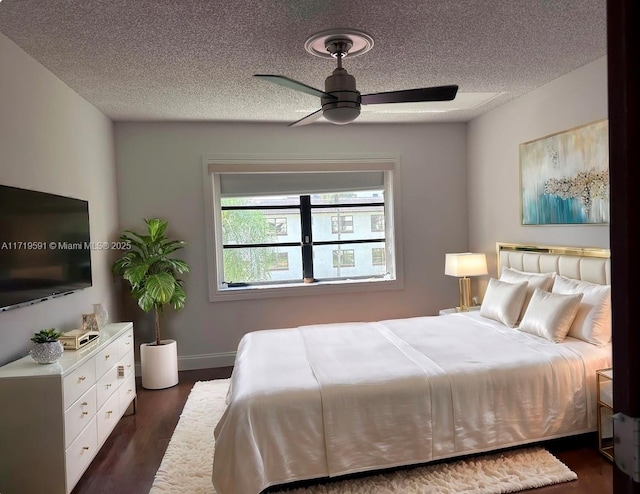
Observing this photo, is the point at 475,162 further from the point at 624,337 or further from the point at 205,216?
the point at 624,337

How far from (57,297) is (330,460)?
7.25 ft

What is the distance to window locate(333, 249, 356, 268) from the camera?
17.0 feet

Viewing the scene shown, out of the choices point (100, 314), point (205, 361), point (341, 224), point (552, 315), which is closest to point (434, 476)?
point (552, 315)

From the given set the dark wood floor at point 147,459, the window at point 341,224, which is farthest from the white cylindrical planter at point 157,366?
the window at point 341,224

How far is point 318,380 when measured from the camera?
245 cm

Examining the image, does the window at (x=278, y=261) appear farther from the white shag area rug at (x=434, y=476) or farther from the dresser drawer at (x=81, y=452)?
the dresser drawer at (x=81, y=452)

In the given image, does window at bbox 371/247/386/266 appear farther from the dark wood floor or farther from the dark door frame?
the dark door frame

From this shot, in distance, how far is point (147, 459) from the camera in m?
2.81

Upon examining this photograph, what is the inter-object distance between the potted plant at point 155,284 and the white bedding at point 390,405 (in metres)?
1.50

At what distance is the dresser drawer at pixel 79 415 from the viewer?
228 centimetres

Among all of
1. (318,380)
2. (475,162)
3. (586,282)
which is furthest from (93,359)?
(475,162)

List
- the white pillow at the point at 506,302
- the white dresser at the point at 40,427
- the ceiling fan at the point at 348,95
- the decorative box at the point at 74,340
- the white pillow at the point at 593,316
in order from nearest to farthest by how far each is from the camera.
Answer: the white dresser at the point at 40,427 < the ceiling fan at the point at 348,95 < the decorative box at the point at 74,340 < the white pillow at the point at 593,316 < the white pillow at the point at 506,302

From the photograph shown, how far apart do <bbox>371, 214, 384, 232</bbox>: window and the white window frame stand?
0.21ft

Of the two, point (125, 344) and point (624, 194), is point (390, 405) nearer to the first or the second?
point (624, 194)
